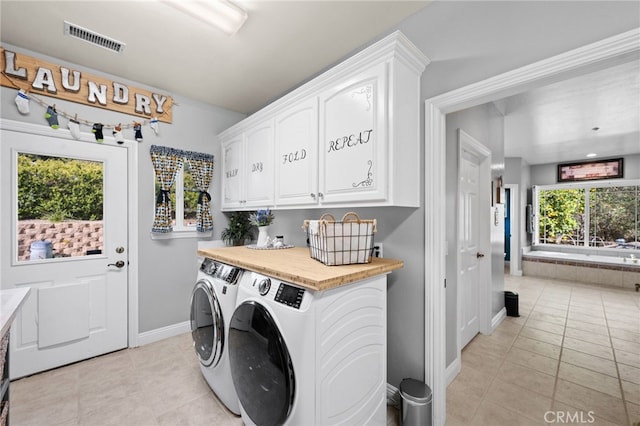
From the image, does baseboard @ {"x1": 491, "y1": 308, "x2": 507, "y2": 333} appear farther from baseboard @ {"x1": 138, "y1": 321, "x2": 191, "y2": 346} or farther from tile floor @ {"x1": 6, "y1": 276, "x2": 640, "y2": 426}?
baseboard @ {"x1": 138, "y1": 321, "x2": 191, "y2": 346}

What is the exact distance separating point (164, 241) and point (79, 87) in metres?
1.63

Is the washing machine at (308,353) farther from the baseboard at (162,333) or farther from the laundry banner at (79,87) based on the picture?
the laundry banner at (79,87)

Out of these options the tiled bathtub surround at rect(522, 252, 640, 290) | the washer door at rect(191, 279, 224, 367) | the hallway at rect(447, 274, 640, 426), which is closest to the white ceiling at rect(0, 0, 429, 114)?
the washer door at rect(191, 279, 224, 367)

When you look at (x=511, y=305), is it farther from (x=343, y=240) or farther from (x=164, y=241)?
(x=164, y=241)

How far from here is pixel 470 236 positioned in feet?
8.96

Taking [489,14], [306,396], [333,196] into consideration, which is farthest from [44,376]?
[489,14]

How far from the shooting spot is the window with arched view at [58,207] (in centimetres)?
222

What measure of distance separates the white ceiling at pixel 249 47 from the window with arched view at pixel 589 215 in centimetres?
333

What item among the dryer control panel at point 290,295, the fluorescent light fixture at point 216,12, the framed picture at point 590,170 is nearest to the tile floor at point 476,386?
the dryer control panel at point 290,295

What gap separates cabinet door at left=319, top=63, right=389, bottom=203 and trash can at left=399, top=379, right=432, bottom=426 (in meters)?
1.21

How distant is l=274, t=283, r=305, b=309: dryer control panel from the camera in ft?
4.16

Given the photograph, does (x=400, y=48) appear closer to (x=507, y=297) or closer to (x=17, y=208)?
(x=17, y=208)

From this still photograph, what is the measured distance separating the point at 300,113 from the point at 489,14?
1294 millimetres

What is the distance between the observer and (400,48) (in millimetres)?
1490
